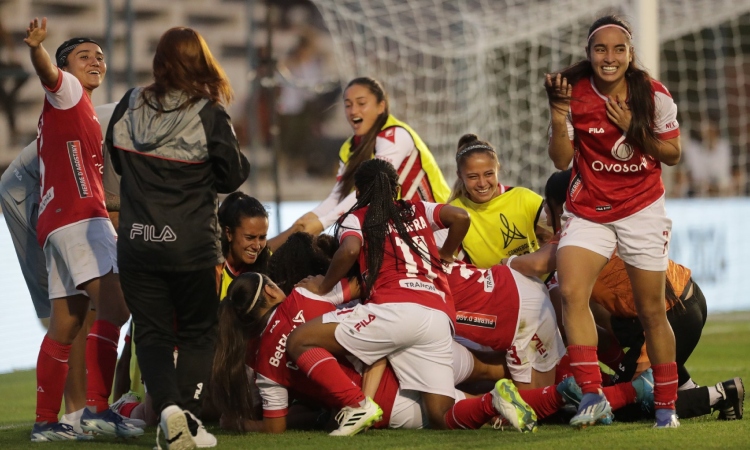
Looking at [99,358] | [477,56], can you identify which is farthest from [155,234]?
[477,56]

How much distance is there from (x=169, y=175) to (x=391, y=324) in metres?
1.15

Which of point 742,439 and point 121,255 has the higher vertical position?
point 121,255

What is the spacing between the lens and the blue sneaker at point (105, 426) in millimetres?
4578

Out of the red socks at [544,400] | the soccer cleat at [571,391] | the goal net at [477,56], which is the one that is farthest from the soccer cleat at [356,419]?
the goal net at [477,56]

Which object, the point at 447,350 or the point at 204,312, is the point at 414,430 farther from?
the point at 204,312

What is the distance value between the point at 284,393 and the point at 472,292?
997 millimetres

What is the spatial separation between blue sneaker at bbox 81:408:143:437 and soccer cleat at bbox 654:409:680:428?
2.27m

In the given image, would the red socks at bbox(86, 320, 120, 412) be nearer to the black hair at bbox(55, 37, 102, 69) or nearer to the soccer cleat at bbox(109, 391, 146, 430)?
the soccer cleat at bbox(109, 391, 146, 430)

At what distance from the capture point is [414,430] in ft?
15.0

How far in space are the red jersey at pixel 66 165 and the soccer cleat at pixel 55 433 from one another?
803 mm

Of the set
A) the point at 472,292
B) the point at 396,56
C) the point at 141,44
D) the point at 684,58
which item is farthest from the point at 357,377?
the point at 684,58

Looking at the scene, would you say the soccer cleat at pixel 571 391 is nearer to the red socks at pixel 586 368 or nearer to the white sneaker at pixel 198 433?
the red socks at pixel 586 368

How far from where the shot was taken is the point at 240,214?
5090 millimetres

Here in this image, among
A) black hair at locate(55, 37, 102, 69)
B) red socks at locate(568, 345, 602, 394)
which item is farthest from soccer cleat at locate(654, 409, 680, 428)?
black hair at locate(55, 37, 102, 69)
